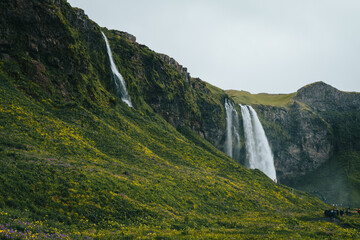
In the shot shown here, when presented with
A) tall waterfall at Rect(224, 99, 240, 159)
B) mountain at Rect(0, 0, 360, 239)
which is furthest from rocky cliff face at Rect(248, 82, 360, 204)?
mountain at Rect(0, 0, 360, 239)

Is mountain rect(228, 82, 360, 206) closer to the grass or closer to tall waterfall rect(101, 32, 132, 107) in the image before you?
the grass

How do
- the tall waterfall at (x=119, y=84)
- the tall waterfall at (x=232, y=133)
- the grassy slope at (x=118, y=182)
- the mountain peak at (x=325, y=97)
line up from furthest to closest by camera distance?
the mountain peak at (x=325, y=97)
the tall waterfall at (x=232, y=133)
the tall waterfall at (x=119, y=84)
the grassy slope at (x=118, y=182)

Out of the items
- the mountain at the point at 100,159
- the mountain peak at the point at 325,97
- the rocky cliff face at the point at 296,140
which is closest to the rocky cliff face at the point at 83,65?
the mountain at the point at 100,159

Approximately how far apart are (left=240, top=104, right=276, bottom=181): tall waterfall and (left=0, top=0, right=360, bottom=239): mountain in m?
35.1

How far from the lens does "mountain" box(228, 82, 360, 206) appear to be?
119231 mm

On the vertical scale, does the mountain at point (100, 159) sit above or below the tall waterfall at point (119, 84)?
below

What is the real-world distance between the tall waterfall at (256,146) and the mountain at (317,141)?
875 cm

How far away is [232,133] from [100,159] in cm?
8176

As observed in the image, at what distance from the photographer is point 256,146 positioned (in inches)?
4414

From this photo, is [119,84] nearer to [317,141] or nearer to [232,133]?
[232,133]

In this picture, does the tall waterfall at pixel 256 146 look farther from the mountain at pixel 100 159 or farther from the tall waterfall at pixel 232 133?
the mountain at pixel 100 159

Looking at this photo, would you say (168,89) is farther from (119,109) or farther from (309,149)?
(309,149)

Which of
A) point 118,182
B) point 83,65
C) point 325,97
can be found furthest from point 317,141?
point 118,182

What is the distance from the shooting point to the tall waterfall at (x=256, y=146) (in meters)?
107
